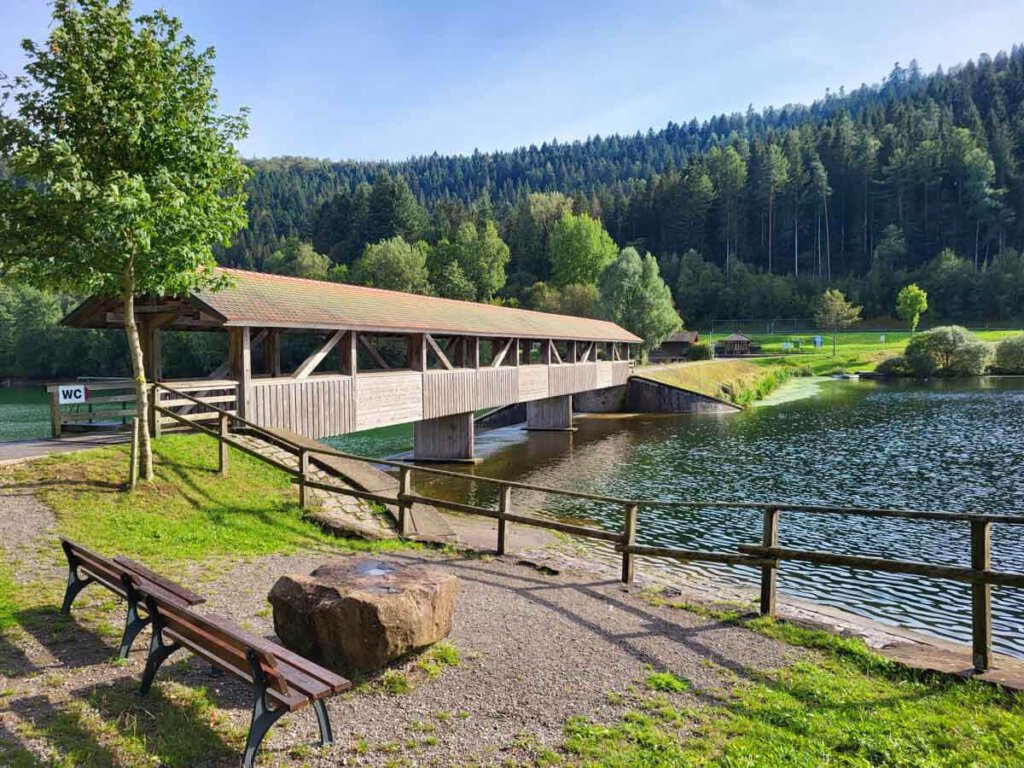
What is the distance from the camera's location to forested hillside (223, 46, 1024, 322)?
94.2m

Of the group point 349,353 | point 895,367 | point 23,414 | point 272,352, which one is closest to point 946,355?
point 895,367

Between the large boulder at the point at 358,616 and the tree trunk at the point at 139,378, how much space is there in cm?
663

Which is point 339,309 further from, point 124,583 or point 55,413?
point 124,583

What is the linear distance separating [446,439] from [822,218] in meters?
105

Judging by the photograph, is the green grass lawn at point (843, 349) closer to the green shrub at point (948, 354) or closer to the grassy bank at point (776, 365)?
the grassy bank at point (776, 365)

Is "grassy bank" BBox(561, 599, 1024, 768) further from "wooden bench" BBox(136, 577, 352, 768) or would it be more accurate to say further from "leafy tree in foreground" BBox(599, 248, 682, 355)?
"leafy tree in foreground" BBox(599, 248, 682, 355)

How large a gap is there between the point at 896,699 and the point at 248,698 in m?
5.20

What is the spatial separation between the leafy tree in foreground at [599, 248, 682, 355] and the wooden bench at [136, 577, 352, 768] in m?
53.7

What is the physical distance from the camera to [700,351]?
72062 millimetres

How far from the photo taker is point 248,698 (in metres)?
5.02

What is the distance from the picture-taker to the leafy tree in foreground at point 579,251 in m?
87.6

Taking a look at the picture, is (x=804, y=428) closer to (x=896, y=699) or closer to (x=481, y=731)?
(x=896, y=699)

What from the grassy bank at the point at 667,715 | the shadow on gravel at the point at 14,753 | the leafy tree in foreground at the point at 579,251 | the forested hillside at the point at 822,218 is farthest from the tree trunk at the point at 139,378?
the forested hillside at the point at 822,218

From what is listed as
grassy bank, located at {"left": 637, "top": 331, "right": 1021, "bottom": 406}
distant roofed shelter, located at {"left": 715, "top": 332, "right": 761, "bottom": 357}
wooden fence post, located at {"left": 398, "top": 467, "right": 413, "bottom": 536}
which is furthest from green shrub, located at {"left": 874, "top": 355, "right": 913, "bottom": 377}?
wooden fence post, located at {"left": 398, "top": 467, "right": 413, "bottom": 536}
